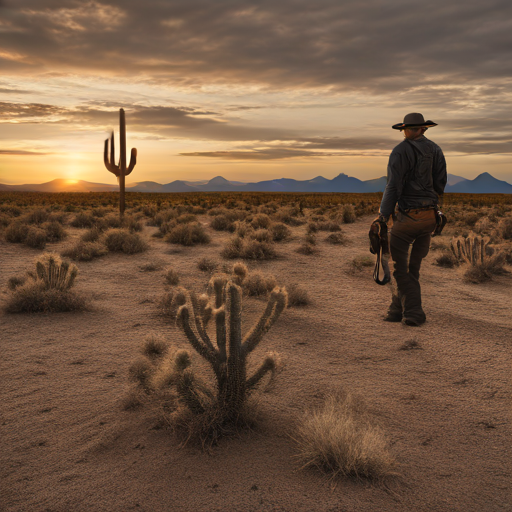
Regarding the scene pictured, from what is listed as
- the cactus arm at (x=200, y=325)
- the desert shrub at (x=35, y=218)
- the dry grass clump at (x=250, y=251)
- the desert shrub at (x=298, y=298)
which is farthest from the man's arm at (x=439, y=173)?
the desert shrub at (x=35, y=218)

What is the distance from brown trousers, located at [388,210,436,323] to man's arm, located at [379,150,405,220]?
292mm

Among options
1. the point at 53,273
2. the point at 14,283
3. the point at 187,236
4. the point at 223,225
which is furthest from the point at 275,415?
the point at 223,225

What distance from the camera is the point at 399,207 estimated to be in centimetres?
654

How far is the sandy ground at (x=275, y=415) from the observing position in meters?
3.00

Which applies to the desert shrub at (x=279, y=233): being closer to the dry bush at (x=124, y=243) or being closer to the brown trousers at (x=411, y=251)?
the dry bush at (x=124, y=243)

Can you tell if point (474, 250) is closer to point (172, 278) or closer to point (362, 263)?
point (362, 263)

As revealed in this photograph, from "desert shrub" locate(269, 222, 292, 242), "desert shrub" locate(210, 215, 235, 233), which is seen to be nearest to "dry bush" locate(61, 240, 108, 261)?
"desert shrub" locate(269, 222, 292, 242)

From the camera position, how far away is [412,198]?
6344mm

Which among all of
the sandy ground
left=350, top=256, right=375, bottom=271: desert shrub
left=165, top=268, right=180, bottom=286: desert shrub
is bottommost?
the sandy ground

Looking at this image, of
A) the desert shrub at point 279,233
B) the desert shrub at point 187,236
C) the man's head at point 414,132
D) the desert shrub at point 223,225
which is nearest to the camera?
the man's head at point 414,132

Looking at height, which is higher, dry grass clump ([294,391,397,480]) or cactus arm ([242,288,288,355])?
cactus arm ([242,288,288,355])

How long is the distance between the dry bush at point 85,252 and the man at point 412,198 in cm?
840

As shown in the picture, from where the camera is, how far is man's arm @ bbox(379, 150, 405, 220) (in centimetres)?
616

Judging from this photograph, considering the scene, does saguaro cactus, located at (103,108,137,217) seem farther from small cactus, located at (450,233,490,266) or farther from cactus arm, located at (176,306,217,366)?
cactus arm, located at (176,306,217,366)
